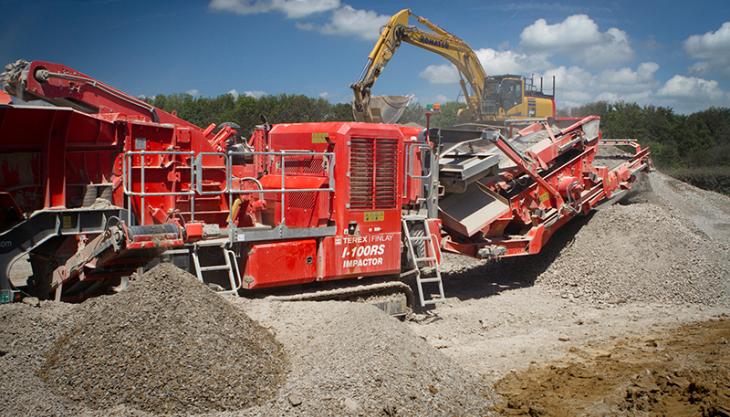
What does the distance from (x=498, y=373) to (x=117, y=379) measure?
3998 millimetres

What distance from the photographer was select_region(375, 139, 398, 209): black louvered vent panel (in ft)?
30.0

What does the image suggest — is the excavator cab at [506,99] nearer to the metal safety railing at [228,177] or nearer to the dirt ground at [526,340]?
the dirt ground at [526,340]

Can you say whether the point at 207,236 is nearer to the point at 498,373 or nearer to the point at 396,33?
the point at 498,373

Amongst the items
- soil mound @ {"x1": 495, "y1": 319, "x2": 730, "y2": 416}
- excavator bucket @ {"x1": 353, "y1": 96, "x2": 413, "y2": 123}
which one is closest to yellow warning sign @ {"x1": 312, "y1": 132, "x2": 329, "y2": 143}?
excavator bucket @ {"x1": 353, "y1": 96, "x2": 413, "y2": 123}

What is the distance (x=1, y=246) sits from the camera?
7.21 m

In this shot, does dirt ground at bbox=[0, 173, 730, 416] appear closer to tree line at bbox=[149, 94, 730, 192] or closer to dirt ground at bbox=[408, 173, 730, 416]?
dirt ground at bbox=[408, 173, 730, 416]

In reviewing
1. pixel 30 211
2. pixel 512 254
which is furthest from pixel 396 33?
pixel 30 211

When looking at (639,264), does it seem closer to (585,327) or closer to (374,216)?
(585,327)

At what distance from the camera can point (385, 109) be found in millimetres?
13156

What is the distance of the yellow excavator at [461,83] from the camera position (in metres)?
14.5

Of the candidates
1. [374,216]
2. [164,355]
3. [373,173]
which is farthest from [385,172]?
[164,355]

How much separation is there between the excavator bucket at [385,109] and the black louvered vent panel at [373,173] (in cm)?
278

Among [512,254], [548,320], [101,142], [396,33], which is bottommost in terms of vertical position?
[548,320]

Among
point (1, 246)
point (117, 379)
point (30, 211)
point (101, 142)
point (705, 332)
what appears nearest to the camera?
point (117, 379)
